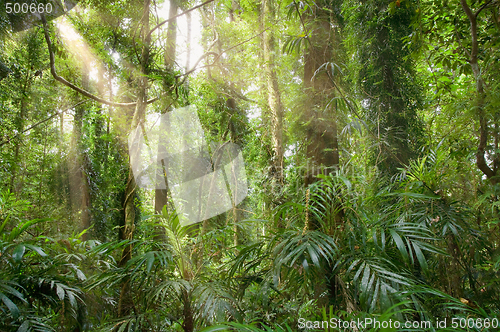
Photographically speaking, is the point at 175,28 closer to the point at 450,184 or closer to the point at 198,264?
the point at 198,264

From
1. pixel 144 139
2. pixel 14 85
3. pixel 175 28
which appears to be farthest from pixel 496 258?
pixel 14 85

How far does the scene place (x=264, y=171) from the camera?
321 cm

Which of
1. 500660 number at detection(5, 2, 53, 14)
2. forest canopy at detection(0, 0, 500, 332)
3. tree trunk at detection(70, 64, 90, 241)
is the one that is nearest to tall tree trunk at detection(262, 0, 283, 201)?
forest canopy at detection(0, 0, 500, 332)

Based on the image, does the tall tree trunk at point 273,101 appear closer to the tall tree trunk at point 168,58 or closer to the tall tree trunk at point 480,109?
the tall tree trunk at point 168,58

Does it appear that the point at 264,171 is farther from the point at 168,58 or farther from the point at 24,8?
the point at 24,8

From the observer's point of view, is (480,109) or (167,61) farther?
(167,61)

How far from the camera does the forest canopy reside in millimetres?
1189

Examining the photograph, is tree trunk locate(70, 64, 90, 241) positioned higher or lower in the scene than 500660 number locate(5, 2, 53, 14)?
lower

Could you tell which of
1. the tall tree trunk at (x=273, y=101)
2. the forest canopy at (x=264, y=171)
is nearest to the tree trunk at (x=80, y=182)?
the forest canopy at (x=264, y=171)

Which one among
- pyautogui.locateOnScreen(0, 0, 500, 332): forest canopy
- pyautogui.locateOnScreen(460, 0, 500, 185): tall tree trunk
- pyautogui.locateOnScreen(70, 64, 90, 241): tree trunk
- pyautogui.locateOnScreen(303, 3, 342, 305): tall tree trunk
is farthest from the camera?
pyautogui.locateOnScreen(70, 64, 90, 241): tree trunk

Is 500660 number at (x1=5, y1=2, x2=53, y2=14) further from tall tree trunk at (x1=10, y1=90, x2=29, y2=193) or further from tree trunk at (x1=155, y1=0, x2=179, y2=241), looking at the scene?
tall tree trunk at (x1=10, y1=90, x2=29, y2=193)

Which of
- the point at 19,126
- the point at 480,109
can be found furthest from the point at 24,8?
the point at 480,109

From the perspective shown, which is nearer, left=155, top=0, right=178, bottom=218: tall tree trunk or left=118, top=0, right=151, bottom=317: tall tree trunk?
left=118, top=0, right=151, bottom=317: tall tree trunk

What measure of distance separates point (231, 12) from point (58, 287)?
4.85m
